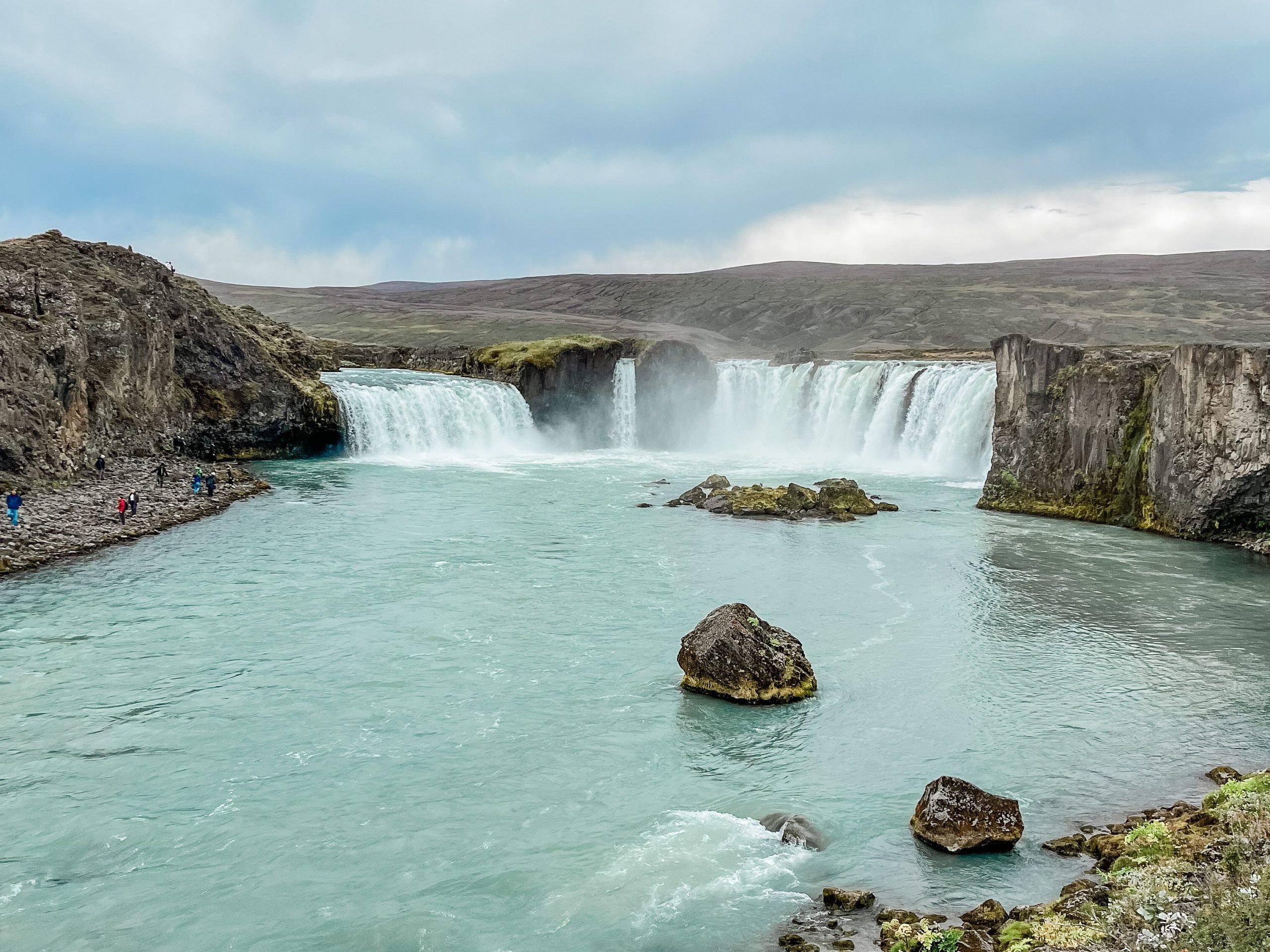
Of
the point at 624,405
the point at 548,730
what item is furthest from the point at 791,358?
the point at 548,730

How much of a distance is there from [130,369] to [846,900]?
38.7 m

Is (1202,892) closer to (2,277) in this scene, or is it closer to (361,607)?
(361,607)

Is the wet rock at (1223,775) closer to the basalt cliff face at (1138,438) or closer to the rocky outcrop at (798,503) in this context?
the basalt cliff face at (1138,438)

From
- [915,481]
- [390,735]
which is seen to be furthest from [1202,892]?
[915,481]

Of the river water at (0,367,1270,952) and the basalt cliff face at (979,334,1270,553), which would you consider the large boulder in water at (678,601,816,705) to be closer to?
the river water at (0,367,1270,952)

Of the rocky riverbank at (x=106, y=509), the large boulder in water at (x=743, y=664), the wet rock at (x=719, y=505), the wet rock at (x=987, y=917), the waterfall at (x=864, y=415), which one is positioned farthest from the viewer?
the waterfall at (x=864, y=415)

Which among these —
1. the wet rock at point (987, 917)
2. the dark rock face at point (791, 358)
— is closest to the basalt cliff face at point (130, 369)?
the dark rock face at point (791, 358)

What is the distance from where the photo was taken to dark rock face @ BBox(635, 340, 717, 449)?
6225cm

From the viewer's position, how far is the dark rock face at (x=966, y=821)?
11.1 m

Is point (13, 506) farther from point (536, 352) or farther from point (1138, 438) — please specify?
point (536, 352)

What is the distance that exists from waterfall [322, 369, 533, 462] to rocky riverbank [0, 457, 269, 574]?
1153 centimetres

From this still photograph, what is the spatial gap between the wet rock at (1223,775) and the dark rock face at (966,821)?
349 cm

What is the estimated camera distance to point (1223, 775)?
513 inches

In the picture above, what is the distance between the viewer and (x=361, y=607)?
2191 cm
